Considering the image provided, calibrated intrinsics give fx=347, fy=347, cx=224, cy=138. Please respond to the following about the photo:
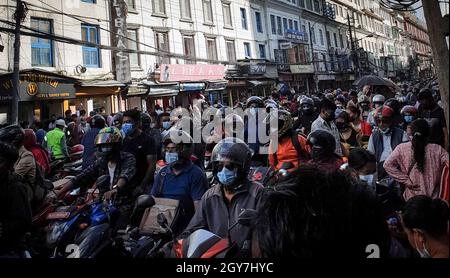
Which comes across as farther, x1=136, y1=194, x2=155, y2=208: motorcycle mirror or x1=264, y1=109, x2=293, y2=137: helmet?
x1=264, y1=109, x2=293, y2=137: helmet

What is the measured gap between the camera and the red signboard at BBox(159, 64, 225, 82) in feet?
58.6

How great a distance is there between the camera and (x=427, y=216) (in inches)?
68.6

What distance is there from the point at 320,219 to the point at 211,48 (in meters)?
22.1

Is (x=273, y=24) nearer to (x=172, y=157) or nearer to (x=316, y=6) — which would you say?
(x=316, y=6)

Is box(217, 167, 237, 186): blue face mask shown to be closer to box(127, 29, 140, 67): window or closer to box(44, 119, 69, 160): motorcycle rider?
box(44, 119, 69, 160): motorcycle rider

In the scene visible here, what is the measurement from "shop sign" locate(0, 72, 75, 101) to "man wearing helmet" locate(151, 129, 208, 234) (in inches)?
408

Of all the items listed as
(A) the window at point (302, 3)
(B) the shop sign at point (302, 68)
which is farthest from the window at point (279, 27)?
(A) the window at point (302, 3)

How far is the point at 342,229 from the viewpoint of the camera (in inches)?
52.0

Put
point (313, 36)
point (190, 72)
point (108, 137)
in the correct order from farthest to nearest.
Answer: point (313, 36) < point (190, 72) < point (108, 137)

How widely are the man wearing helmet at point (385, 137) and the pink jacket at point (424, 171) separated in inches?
39.6

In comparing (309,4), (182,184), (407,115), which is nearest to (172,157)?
(182,184)

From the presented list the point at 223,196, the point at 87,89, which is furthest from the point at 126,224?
the point at 87,89

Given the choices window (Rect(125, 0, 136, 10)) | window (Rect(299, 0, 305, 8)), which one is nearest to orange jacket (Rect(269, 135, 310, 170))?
window (Rect(125, 0, 136, 10))

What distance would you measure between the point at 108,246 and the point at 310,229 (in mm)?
1960
